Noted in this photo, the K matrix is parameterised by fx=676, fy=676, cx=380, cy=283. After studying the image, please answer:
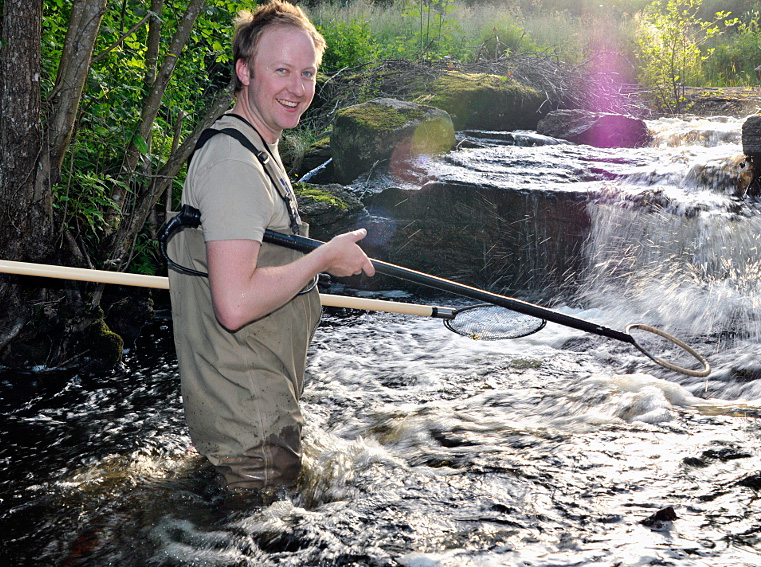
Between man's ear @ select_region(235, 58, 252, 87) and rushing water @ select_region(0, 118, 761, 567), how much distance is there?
1.66 metres

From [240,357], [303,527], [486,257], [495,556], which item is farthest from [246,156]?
[486,257]

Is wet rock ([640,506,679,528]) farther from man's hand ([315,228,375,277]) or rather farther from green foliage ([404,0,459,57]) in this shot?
green foliage ([404,0,459,57])

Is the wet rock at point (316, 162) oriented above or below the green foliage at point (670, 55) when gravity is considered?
below

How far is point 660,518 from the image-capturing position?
2895 millimetres

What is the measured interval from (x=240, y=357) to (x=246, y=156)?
0.75 metres

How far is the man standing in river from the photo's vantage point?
226 centimetres

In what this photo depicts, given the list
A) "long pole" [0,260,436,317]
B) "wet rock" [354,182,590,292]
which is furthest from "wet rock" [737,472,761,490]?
"wet rock" [354,182,590,292]

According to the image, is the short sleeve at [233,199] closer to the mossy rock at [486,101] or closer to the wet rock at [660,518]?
the wet rock at [660,518]

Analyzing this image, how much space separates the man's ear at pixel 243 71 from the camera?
251 centimetres

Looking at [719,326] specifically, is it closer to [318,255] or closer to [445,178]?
[445,178]

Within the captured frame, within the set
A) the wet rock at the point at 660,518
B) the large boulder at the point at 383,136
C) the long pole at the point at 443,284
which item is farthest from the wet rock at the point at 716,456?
the large boulder at the point at 383,136

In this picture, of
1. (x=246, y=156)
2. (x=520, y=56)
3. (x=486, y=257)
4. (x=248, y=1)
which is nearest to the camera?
(x=246, y=156)

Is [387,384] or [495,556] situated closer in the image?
[495,556]

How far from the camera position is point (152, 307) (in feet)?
21.4
